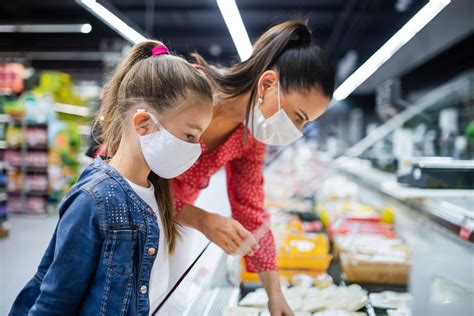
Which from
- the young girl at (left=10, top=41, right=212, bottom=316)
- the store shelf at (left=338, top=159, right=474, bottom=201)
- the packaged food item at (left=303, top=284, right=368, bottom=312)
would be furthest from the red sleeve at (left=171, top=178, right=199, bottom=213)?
the store shelf at (left=338, top=159, right=474, bottom=201)

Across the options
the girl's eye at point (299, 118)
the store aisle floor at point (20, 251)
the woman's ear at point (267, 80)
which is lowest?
the store aisle floor at point (20, 251)

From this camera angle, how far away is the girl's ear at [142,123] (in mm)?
969

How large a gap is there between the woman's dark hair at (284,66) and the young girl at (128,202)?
0.37 metres

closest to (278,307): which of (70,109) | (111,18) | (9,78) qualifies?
(111,18)

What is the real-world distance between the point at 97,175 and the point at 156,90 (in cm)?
24


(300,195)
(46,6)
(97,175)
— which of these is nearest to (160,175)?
(97,175)

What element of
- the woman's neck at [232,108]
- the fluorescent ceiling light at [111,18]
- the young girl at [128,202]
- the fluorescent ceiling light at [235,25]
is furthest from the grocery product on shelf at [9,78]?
the young girl at [128,202]

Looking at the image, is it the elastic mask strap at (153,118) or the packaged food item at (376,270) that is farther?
the packaged food item at (376,270)

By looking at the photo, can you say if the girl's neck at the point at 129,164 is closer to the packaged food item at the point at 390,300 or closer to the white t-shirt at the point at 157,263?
the white t-shirt at the point at 157,263

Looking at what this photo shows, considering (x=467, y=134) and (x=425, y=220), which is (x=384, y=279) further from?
(x=467, y=134)

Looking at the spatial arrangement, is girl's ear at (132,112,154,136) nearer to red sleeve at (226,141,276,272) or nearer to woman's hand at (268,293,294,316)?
red sleeve at (226,141,276,272)

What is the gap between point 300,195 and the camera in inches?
155

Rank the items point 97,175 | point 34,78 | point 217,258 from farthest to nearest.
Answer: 1. point 34,78
2. point 217,258
3. point 97,175

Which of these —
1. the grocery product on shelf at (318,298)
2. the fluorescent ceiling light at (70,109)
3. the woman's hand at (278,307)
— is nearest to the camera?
the woman's hand at (278,307)
